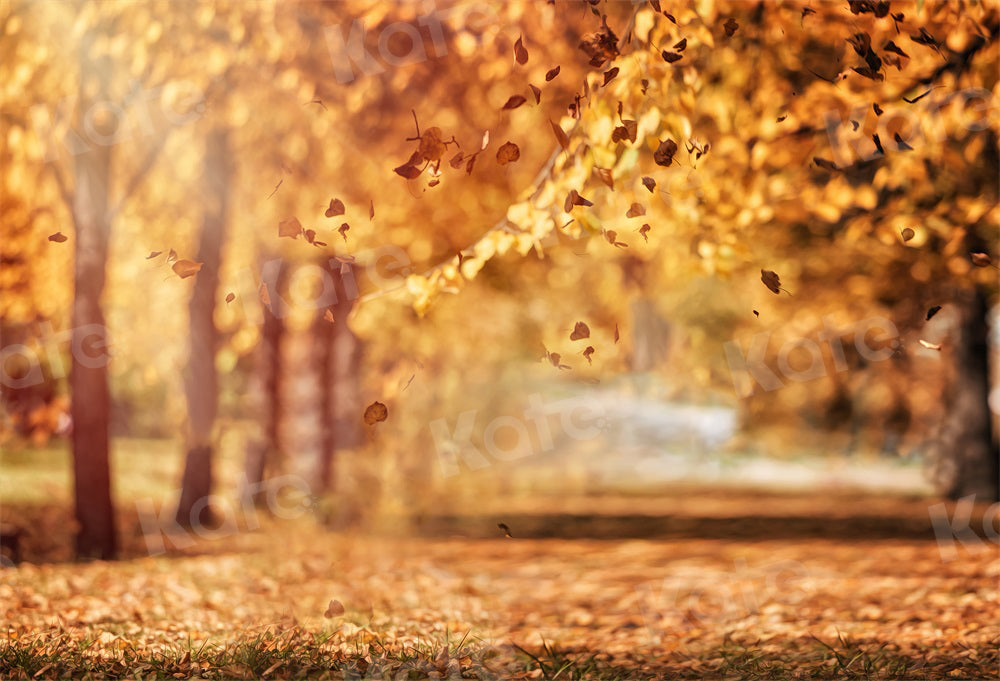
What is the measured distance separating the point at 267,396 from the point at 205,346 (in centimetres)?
336

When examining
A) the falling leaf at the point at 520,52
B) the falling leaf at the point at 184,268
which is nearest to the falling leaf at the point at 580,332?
the falling leaf at the point at 520,52

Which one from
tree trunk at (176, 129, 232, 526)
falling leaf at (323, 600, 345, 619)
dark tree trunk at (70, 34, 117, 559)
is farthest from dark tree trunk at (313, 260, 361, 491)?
falling leaf at (323, 600, 345, 619)

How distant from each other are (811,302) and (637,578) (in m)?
6.69

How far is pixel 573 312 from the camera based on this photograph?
15.6 metres

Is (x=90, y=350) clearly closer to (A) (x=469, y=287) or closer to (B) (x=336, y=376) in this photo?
(A) (x=469, y=287)

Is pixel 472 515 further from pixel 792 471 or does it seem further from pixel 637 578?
pixel 792 471

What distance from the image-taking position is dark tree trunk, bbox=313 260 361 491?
606 inches

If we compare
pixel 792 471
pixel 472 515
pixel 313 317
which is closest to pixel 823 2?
pixel 313 317

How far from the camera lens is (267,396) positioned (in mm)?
15648

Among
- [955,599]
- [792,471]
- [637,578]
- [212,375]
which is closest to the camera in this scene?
[955,599]

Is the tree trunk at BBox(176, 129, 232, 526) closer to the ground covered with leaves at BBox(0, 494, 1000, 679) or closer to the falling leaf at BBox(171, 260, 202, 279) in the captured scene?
the ground covered with leaves at BBox(0, 494, 1000, 679)

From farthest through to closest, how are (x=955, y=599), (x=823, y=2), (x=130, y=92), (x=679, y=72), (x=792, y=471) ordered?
1. (x=792, y=471)
2. (x=130, y=92)
3. (x=955, y=599)
4. (x=823, y=2)
5. (x=679, y=72)

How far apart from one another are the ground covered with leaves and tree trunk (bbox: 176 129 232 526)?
902mm

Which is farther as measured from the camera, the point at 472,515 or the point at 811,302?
the point at 472,515
